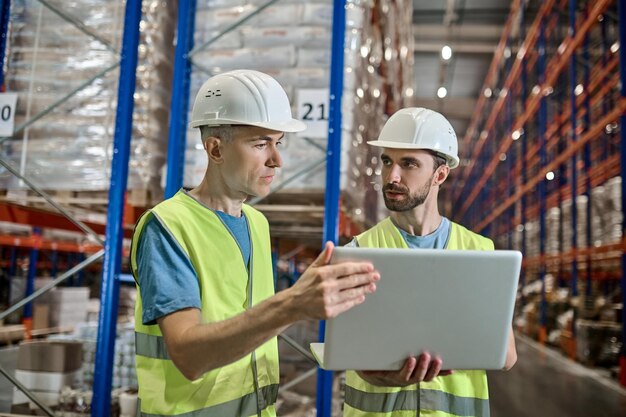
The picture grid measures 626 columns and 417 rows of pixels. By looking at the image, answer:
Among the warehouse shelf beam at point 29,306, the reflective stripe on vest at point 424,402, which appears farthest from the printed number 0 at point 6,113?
the warehouse shelf beam at point 29,306

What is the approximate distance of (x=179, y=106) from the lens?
3566 mm

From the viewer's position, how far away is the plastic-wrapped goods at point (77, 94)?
149 inches

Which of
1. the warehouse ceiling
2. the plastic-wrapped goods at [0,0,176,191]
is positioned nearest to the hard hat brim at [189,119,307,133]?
the plastic-wrapped goods at [0,0,176,191]

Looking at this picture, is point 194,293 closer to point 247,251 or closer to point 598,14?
point 247,251

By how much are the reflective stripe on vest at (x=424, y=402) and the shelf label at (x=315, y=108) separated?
1847 mm

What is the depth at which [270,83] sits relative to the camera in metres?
1.80

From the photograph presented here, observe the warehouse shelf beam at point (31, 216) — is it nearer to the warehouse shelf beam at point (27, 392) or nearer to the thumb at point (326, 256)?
the warehouse shelf beam at point (27, 392)

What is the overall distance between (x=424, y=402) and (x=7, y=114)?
325cm

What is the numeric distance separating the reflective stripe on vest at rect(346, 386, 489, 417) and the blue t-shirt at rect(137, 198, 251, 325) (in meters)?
0.98

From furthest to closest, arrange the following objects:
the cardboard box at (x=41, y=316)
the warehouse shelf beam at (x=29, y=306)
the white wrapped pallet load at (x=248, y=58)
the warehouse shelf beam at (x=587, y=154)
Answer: the warehouse shelf beam at (x=587, y=154)
the cardboard box at (x=41, y=316)
the warehouse shelf beam at (x=29, y=306)
the white wrapped pallet load at (x=248, y=58)

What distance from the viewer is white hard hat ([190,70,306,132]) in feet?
5.52

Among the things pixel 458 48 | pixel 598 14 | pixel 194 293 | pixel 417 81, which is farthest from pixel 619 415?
pixel 417 81

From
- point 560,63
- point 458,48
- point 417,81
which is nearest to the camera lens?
point 560,63

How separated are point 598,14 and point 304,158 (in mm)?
6338
